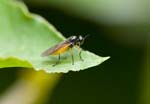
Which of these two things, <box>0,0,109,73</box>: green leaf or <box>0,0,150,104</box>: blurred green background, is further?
<box>0,0,150,104</box>: blurred green background

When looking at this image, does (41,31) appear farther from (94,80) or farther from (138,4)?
(138,4)

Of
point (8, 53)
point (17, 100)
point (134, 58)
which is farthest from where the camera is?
point (134, 58)

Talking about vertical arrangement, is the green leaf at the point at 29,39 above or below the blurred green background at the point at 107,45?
above

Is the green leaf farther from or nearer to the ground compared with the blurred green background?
farther from the ground

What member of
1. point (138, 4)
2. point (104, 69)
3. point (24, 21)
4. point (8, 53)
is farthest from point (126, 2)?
point (8, 53)

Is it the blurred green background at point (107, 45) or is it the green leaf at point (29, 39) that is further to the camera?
the blurred green background at point (107, 45)
